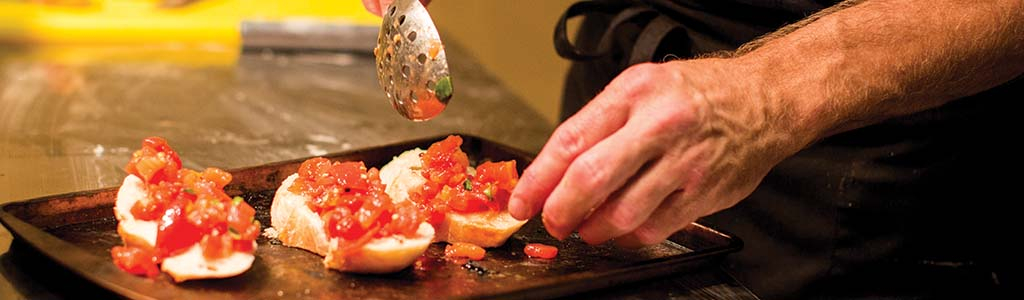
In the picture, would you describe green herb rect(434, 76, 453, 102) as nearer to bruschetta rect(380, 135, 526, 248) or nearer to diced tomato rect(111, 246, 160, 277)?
bruschetta rect(380, 135, 526, 248)

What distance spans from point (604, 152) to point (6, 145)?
1.60 meters

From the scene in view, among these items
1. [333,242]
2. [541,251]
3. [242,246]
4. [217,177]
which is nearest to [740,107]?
[541,251]

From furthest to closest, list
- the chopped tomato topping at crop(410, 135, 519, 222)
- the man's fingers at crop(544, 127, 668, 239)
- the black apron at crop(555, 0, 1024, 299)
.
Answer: the black apron at crop(555, 0, 1024, 299), the chopped tomato topping at crop(410, 135, 519, 222), the man's fingers at crop(544, 127, 668, 239)

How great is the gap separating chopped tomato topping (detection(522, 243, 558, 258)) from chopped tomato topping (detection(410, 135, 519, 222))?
113 millimetres

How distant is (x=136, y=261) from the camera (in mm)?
1440

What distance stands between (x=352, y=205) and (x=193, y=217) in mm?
252

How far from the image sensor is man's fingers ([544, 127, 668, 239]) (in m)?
1.41

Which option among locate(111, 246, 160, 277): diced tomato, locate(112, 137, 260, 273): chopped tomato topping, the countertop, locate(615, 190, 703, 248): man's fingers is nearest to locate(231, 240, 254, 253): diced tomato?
locate(112, 137, 260, 273): chopped tomato topping

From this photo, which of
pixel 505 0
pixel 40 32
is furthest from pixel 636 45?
pixel 505 0

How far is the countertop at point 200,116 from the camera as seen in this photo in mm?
1978

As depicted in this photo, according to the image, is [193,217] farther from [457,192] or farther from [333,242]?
[457,192]

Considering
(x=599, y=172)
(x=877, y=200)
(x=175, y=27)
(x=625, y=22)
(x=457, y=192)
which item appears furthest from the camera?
(x=175, y=27)

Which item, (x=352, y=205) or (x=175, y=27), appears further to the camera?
(x=175, y=27)

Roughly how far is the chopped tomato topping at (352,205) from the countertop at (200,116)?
34 centimetres
